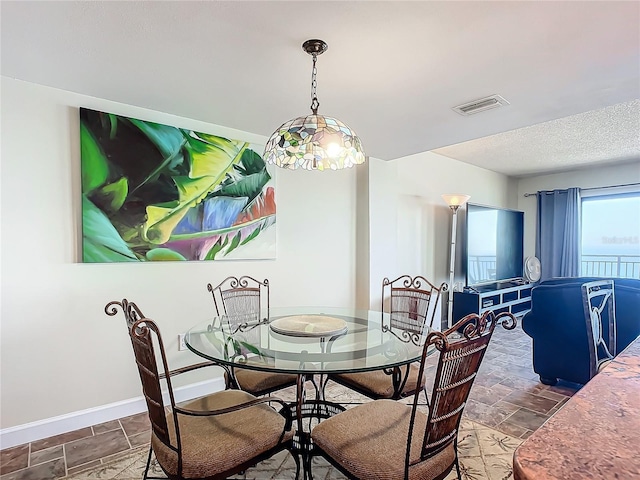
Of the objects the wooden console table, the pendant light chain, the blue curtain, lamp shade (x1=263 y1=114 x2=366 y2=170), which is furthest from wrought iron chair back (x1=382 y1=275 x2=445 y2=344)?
the blue curtain

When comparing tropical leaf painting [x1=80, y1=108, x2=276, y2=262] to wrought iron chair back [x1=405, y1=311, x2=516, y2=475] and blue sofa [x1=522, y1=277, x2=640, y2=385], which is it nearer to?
wrought iron chair back [x1=405, y1=311, x2=516, y2=475]

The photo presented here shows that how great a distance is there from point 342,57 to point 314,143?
478 millimetres

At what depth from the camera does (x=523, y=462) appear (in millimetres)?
566

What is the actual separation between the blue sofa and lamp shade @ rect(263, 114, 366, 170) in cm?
209

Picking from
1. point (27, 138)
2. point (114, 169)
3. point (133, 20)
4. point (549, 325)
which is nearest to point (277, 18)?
point (133, 20)

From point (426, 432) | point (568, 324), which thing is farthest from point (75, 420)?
point (568, 324)

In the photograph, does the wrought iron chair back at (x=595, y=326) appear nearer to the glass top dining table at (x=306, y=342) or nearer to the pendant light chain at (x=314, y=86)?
the glass top dining table at (x=306, y=342)

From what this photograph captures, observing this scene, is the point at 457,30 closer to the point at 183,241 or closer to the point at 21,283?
the point at 183,241

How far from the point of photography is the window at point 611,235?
224 inches

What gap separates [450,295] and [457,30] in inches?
142

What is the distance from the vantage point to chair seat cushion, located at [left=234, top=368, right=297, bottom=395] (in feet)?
6.73

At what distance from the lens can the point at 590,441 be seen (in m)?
0.63

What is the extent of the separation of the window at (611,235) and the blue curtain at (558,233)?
31cm

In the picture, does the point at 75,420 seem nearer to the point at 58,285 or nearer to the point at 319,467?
the point at 58,285
